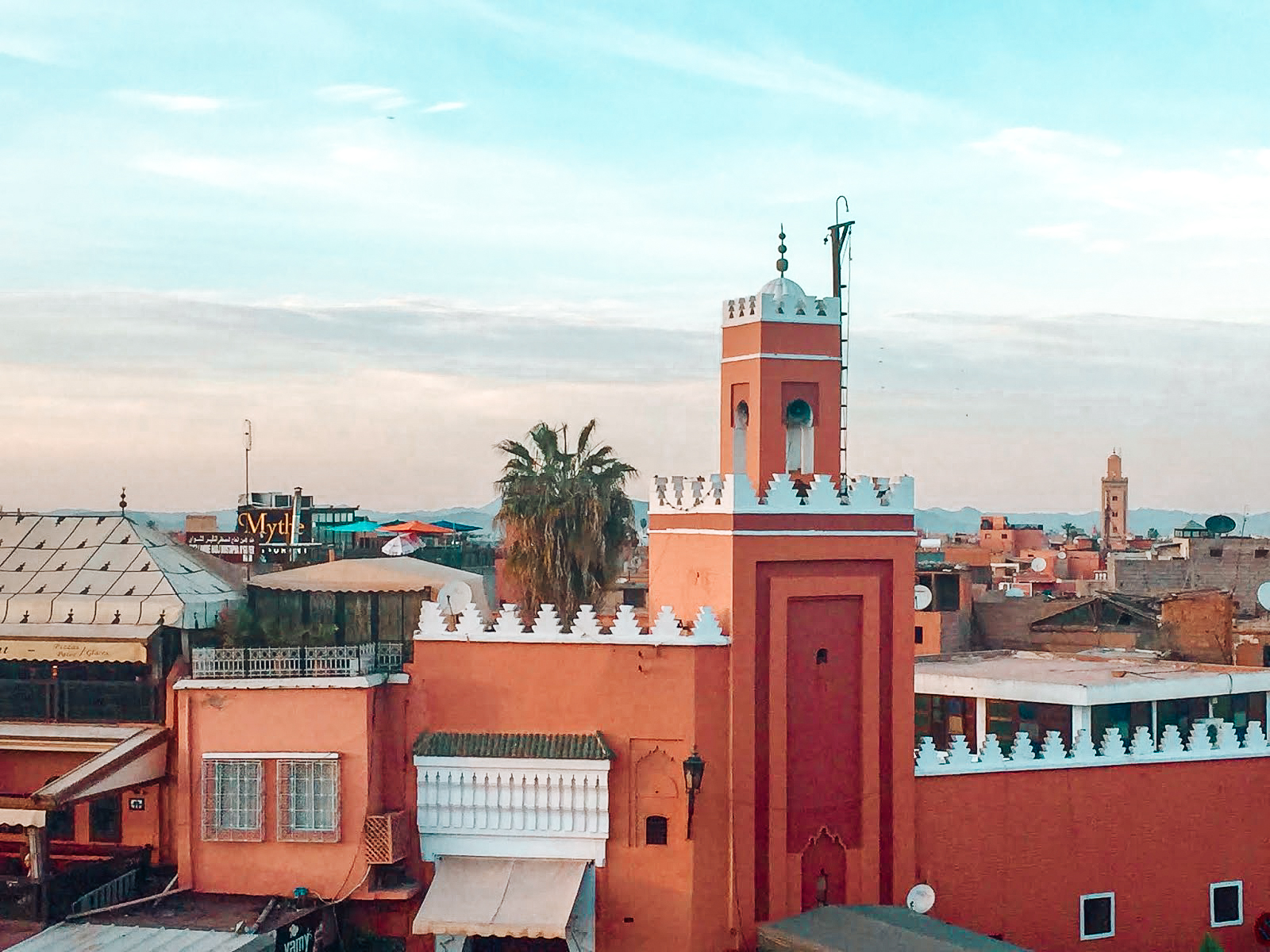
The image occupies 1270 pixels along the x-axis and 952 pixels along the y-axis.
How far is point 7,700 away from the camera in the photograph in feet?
65.5

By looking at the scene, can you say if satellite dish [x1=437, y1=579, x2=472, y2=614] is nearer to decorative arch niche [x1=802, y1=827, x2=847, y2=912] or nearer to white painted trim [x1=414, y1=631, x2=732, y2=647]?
white painted trim [x1=414, y1=631, x2=732, y2=647]

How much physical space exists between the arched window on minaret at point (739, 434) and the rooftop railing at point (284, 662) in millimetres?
5091

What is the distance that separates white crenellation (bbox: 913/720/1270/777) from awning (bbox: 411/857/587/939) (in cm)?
493

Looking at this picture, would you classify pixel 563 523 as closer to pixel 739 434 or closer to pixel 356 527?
pixel 739 434

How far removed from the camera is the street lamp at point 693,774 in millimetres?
17688

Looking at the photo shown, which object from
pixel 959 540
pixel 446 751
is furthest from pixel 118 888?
pixel 959 540

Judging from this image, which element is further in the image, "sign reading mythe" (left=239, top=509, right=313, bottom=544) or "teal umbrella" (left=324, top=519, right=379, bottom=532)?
"teal umbrella" (left=324, top=519, right=379, bottom=532)

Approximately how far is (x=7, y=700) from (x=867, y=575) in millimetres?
11413

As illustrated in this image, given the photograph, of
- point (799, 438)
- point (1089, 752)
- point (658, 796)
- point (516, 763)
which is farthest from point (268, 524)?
point (1089, 752)

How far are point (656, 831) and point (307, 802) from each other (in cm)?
421

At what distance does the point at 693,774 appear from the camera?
17.7 metres

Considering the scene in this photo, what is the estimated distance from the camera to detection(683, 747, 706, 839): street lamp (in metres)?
17.7

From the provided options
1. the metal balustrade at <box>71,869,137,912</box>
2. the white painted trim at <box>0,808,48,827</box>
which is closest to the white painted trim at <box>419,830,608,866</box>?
the metal balustrade at <box>71,869,137,912</box>

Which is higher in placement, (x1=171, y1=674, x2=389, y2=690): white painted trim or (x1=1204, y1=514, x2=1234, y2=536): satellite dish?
(x1=1204, y1=514, x2=1234, y2=536): satellite dish
